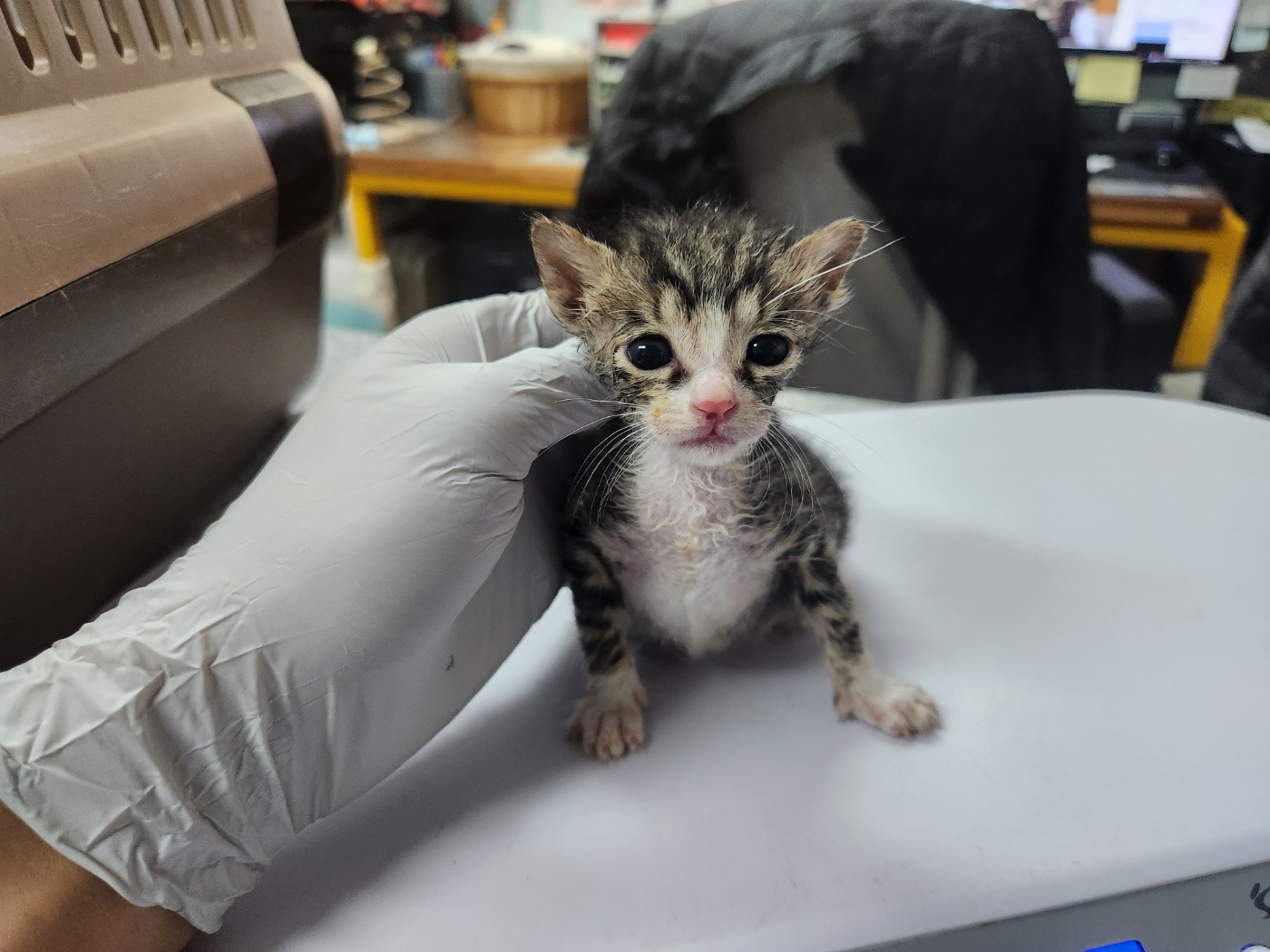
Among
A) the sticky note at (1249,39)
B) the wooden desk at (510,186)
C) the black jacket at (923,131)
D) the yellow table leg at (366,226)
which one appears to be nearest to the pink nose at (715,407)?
the black jacket at (923,131)

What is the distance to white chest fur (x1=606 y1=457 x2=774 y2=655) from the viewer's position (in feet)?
2.52

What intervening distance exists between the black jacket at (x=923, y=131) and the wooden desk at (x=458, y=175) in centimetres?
45

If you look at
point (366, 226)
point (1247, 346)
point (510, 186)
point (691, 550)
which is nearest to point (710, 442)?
point (691, 550)

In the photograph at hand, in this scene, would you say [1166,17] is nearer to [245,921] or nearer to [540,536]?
[540,536]

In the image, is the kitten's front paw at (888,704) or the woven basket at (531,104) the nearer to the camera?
the kitten's front paw at (888,704)

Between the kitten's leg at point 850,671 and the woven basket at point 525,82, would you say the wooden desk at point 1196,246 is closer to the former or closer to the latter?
the kitten's leg at point 850,671

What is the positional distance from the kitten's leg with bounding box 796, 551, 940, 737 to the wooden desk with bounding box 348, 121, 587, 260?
1.30 meters

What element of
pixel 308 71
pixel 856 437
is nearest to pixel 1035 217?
pixel 856 437

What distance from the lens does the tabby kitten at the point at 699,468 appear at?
2.24ft

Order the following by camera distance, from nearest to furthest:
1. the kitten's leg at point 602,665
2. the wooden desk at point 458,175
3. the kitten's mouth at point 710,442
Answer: the kitten's mouth at point 710,442 < the kitten's leg at point 602,665 < the wooden desk at point 458,175

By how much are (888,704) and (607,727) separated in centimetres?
28

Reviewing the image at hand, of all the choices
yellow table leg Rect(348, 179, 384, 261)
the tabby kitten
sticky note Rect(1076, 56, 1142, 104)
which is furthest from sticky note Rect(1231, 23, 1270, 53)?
yellow table leg Rect(348, 179, 384, 261)

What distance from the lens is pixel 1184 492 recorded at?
1022 mm

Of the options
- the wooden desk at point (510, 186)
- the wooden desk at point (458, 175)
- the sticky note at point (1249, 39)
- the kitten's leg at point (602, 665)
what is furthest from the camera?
the wooden desk at point (458, 175)
